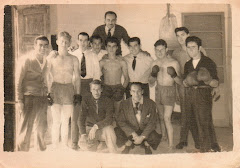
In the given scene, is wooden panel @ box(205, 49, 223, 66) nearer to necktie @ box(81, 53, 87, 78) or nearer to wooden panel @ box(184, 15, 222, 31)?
wooden panel @ box(184, 15, 222, 31)

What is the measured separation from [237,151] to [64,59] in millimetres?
1707

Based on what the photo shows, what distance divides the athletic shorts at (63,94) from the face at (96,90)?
0.17 meters

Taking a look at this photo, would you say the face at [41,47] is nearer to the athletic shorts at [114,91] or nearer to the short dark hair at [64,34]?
the short dark hair at [64,34]

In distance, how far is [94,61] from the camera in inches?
108

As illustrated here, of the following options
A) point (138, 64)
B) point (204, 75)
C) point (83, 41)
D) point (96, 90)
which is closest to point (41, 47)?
point (83, 41)

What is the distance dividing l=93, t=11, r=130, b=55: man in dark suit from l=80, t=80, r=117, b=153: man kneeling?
0.42 meters

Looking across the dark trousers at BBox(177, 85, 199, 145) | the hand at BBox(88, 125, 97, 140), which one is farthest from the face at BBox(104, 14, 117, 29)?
the hand at BBox(88, 125, 97, 140)

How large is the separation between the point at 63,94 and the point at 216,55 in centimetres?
137

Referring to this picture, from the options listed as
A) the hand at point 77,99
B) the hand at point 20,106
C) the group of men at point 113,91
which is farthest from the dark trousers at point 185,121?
the hand at point 20,106

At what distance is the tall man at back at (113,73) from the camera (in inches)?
108

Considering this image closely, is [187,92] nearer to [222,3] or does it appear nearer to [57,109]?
[222,3]

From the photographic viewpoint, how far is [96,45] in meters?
2.76

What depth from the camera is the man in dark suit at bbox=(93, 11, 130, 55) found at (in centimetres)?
275

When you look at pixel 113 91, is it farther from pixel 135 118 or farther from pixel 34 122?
pixel 34 122
